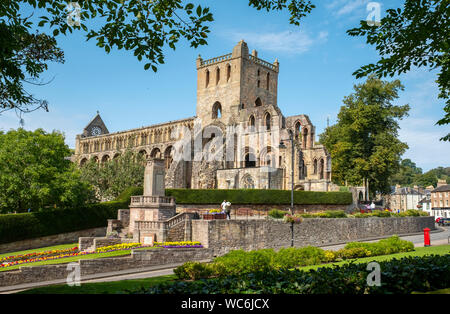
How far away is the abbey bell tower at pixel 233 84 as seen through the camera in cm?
5462

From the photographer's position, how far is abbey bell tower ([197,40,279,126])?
5462 centimetres

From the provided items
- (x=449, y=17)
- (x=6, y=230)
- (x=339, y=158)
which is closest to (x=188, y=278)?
(x=449, y=17)

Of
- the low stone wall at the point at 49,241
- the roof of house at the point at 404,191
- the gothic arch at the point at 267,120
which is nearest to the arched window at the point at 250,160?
the gothic arch at the point at 267,120

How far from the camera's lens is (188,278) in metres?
15.7

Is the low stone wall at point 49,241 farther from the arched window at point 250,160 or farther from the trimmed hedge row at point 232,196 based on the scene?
the arched window at point 250,160

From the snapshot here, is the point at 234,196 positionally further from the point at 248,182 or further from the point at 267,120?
the point at 267,120

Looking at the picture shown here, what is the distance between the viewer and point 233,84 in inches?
2165

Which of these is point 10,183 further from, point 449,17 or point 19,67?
point 449,17

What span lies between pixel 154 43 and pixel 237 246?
18.3 metres

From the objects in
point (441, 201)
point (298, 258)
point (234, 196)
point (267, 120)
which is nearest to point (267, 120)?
point (267, 120)

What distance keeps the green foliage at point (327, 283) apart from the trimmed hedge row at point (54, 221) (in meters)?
23.9

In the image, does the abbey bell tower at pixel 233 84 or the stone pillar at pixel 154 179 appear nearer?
the stone pillar at pixel 154 179

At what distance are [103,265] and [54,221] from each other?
37.9 ft

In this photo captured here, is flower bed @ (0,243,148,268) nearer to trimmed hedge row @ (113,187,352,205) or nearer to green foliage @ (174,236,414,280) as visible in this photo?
green foliage @ (174,236,414,280)
